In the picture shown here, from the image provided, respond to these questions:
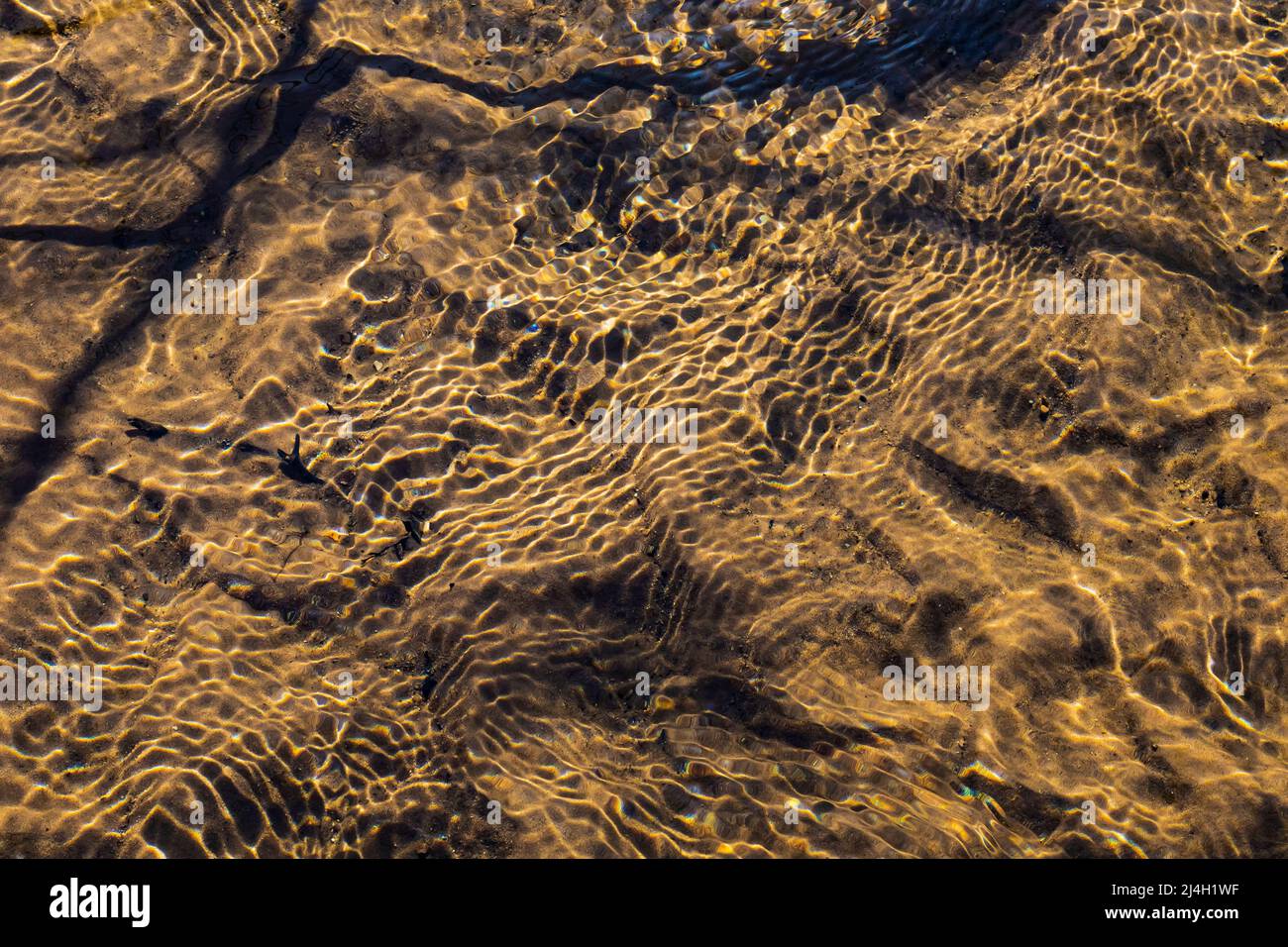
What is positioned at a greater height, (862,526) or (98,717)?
(862,526)

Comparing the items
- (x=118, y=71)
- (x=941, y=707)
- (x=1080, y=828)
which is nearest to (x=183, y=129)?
(x=118, y=71)

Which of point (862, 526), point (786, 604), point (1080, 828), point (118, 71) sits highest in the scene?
point (118, 71)

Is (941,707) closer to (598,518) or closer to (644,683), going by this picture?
(644,683)

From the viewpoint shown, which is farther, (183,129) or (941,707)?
(183,129)
